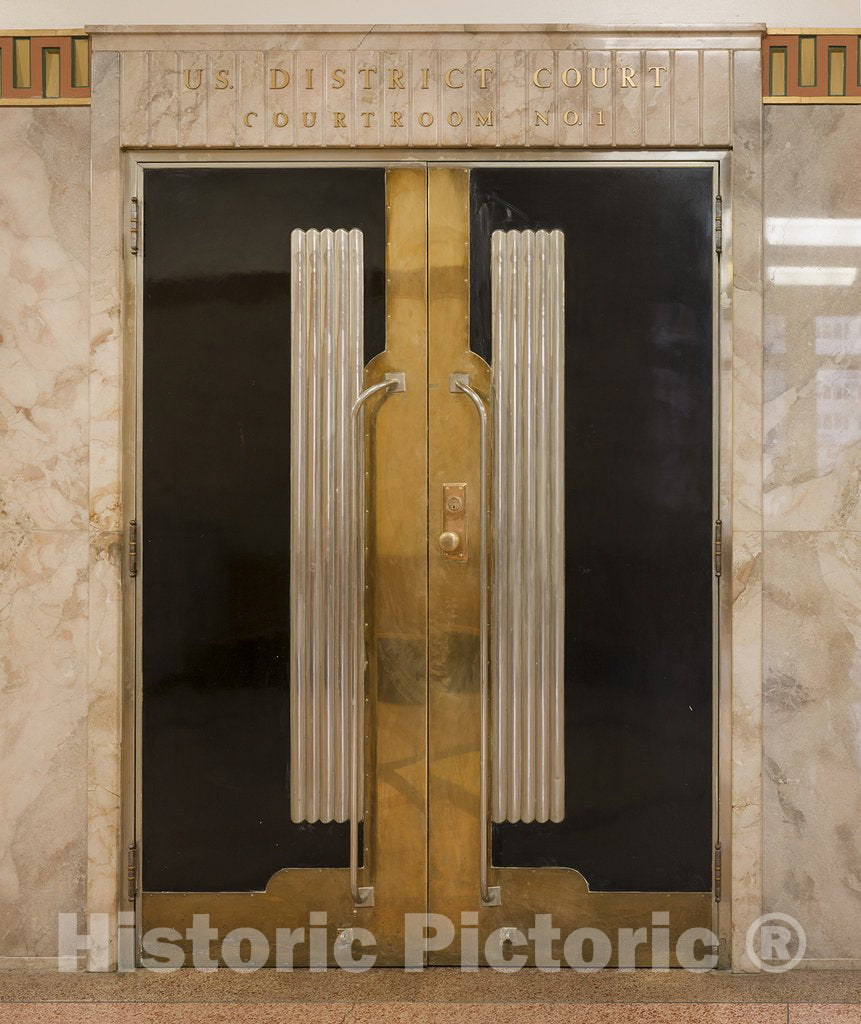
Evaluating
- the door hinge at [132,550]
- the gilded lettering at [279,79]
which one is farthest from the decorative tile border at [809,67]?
the door hinge at [132,550]

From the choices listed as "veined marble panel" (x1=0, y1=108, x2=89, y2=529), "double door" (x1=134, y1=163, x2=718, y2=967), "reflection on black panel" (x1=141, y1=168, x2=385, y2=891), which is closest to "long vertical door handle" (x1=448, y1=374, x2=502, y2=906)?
"double door" (x1=134, y1=163, x2=718, y2=967)

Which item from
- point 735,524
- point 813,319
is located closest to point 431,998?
point 735,524

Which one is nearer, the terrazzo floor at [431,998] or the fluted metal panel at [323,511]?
the terrazzo floor at [431,998]

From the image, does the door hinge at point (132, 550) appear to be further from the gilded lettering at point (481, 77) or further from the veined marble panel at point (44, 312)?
the gilded lettering at point (481, 77)

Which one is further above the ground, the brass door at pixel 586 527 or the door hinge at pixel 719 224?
the door hinge at pixel 719 224

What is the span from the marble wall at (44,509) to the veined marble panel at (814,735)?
6.71 ft

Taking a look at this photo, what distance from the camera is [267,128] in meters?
2.20

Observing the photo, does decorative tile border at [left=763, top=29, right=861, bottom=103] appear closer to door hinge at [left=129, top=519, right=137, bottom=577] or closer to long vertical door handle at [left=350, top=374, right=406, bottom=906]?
long vertical door handle at [left=350, top=374, right=406, bottom=906]

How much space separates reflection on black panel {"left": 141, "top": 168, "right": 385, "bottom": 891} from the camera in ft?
7.27

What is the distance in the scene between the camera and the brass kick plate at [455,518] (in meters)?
2.22

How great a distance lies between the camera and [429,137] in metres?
2.18

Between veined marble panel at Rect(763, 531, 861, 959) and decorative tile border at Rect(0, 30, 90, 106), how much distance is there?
8.06ft

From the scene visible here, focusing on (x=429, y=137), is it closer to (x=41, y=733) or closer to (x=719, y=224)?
(x=719, y=224)

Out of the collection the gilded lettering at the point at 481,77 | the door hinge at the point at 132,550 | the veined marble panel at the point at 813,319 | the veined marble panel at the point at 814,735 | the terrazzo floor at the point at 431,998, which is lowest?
the terrazzo floor at the point at 431,998
